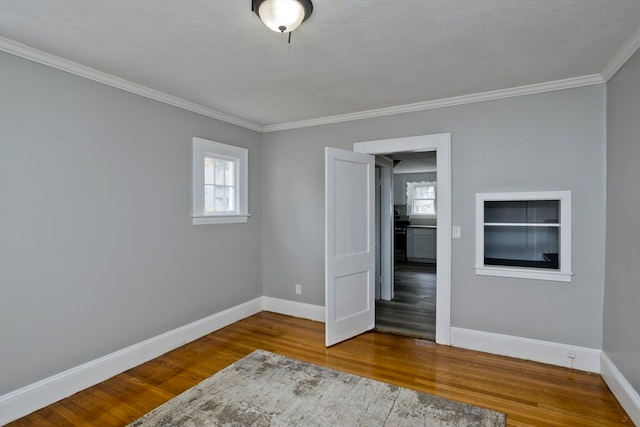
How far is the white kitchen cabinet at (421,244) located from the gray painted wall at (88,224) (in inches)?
233

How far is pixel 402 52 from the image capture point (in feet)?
7.63

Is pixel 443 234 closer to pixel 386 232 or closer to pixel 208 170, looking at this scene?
pixel 386 232

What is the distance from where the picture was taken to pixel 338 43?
219 centimetres

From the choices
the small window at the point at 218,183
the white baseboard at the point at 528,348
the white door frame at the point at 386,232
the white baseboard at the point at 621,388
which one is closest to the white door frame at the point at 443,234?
the white baseboard at the point at 528,348

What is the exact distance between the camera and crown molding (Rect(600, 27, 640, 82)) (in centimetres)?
209

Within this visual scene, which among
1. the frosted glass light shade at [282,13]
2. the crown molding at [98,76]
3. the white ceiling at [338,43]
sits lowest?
the frosted glass light shade at [282,13]

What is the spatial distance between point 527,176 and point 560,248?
2.34 feet

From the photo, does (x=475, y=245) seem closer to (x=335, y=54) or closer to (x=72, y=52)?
(x=335, y=54)

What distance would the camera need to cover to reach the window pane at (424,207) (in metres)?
8.63

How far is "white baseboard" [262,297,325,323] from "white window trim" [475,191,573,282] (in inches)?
77.4

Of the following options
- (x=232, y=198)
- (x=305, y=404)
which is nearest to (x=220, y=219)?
(x=232, y=198)

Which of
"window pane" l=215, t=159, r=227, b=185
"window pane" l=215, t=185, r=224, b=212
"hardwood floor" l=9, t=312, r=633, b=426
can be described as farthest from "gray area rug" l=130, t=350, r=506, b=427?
"window pane" l=215, t=159, r=227, b=185

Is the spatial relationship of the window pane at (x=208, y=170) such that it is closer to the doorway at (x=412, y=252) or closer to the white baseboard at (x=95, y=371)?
the white baseboard at (x=95, y=371)

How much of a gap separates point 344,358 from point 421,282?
3481 millimetres
